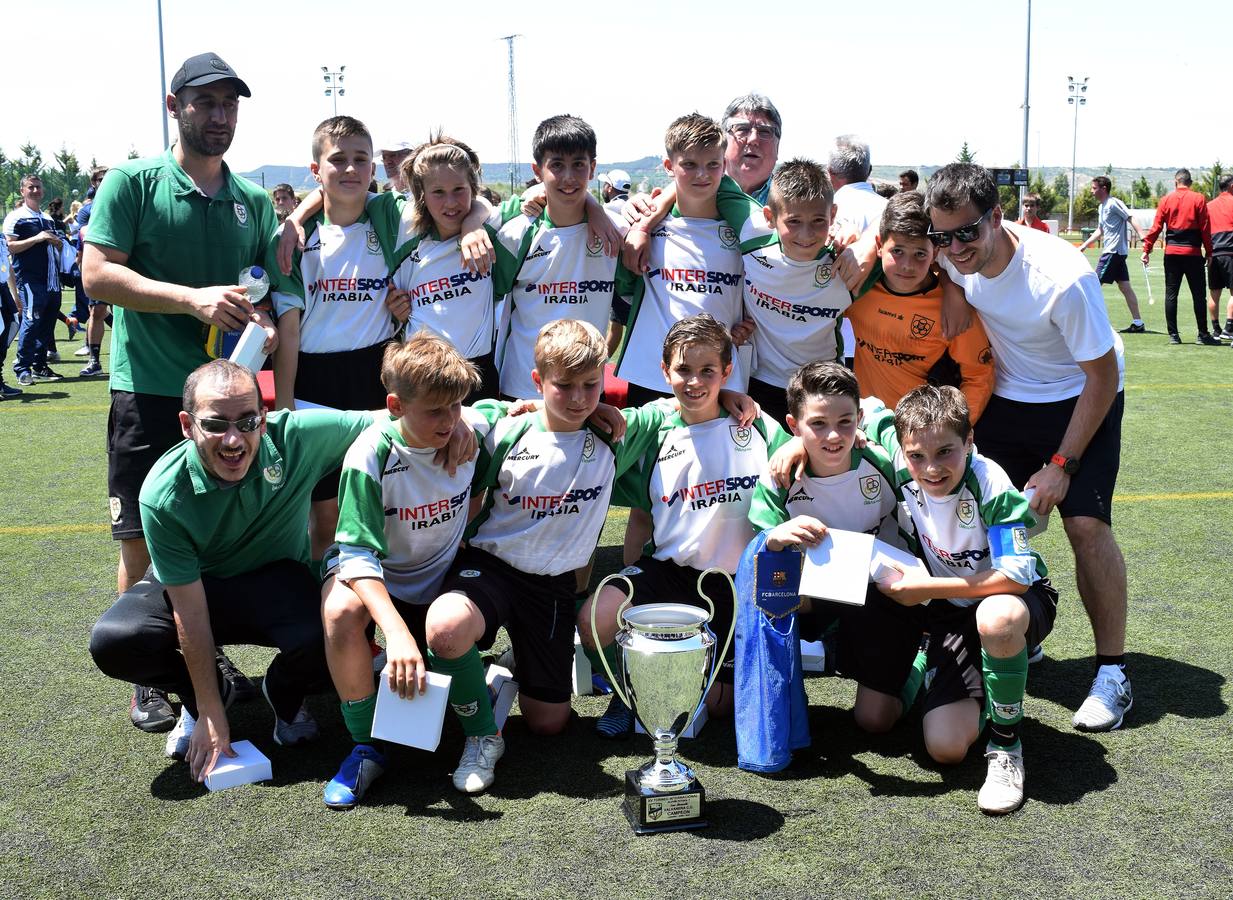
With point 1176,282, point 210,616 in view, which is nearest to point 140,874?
point 210,616

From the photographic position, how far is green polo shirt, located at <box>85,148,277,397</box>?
3.82m

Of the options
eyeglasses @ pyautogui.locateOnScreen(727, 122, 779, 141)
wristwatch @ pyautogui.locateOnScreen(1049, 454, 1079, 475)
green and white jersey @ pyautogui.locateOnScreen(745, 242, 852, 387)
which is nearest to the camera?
wristwatch @ pyautogui.locateOnScreen(1049, 454, 1079, 475)

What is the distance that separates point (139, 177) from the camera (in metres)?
3.86

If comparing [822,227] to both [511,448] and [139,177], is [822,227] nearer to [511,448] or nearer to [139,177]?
[511,448]

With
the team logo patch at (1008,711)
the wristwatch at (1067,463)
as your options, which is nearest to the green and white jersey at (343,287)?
the wristwatch at (1067,463)

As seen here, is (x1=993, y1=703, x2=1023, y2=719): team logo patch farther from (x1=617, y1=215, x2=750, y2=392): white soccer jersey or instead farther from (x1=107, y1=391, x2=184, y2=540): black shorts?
(x1=107, y1=391, x2=184, y2=540): black shorts

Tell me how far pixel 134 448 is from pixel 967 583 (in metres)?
2.81

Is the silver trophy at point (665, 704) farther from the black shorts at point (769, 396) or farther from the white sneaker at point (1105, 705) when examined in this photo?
the black shorts at point (769, 396)

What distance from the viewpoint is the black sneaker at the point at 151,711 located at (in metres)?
3.68

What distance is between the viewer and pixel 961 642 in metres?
3.51

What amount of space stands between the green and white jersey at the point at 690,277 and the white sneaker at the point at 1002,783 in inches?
67.1

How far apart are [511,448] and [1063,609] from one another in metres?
2.59

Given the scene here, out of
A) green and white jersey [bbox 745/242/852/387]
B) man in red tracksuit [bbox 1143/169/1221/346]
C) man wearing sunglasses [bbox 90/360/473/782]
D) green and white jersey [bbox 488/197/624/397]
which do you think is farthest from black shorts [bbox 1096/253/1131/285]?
man wearing sunglasses [bbox 90/360/473/782]

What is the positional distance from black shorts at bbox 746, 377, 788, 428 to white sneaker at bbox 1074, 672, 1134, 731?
1.55 metres
